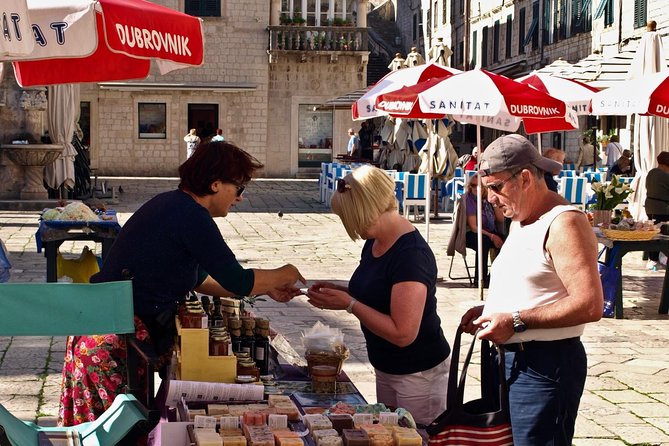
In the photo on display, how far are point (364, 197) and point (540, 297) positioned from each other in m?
0.85

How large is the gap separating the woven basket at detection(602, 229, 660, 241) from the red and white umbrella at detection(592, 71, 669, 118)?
146 cm

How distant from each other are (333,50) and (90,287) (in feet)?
106

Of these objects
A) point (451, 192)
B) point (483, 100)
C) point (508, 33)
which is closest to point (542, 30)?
point (508, 33)

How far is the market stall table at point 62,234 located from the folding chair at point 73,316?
5.37 metres

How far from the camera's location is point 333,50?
1398 inches

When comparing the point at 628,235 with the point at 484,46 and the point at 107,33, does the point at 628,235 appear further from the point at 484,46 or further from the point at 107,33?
the point at 484,46

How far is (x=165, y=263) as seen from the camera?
3.90 m

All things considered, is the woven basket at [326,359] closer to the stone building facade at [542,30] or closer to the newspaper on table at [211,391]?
the newspaper on table at [211,391]

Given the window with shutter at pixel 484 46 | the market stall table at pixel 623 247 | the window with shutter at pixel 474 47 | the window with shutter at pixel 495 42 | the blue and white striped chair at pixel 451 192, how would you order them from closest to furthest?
the market stall table at pixel 623 247, the blue and white striped chair at pixel 451 192, the window with shutter at pixel 495 42, the window with shutter at pixel 484 46, the window with shutter at pixel 474 47

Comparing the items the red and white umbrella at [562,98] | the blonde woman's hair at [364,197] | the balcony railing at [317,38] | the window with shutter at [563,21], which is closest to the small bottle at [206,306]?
the blonde woman's hair at [364,197]

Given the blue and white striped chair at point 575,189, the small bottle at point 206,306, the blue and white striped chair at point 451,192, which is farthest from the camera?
the blue and white striped chair at point 451,192

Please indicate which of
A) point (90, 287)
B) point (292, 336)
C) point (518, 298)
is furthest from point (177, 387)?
point (292, 336)

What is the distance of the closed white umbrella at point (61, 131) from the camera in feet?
65.0

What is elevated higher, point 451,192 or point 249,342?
point 249,342
